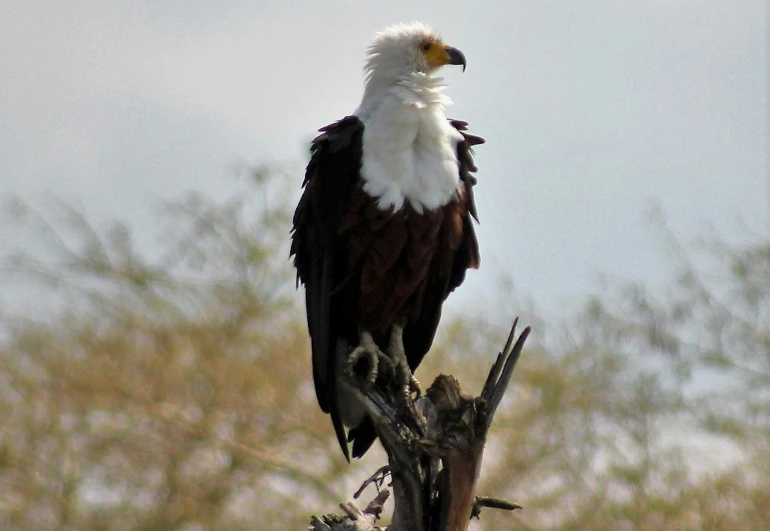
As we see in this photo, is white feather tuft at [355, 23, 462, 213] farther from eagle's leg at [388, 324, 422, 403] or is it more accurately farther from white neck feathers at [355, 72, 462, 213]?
eagle's leg at [388, 324, 422, 403]

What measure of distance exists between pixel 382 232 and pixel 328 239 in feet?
0.96

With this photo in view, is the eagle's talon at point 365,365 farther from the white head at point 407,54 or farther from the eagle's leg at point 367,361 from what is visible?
the white head at point 407,54

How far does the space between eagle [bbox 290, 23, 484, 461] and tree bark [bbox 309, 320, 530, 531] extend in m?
0.56

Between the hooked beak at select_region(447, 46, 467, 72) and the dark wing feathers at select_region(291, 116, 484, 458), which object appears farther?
the hooked beak at select_region(447, 46, 467, 72)

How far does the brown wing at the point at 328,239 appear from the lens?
19.1ft

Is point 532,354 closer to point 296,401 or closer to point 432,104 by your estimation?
point 296,401

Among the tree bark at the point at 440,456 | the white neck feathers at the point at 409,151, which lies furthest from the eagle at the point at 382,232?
the tree bark at the point at 440,456

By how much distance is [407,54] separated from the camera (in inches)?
250

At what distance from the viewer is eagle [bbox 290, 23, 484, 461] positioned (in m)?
5.73

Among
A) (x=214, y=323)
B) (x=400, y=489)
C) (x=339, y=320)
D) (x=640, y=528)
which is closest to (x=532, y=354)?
(x=640, y=528)

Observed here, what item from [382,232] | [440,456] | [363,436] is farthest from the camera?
[363,436]

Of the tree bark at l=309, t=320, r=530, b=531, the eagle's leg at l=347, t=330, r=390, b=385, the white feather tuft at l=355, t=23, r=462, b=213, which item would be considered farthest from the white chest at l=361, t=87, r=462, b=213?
the tree bark at l=309, t=320, r=530, b=531

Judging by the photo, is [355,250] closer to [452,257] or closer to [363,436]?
[452,257]

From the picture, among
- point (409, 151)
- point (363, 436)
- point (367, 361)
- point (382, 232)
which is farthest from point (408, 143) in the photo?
point (363, 436)
